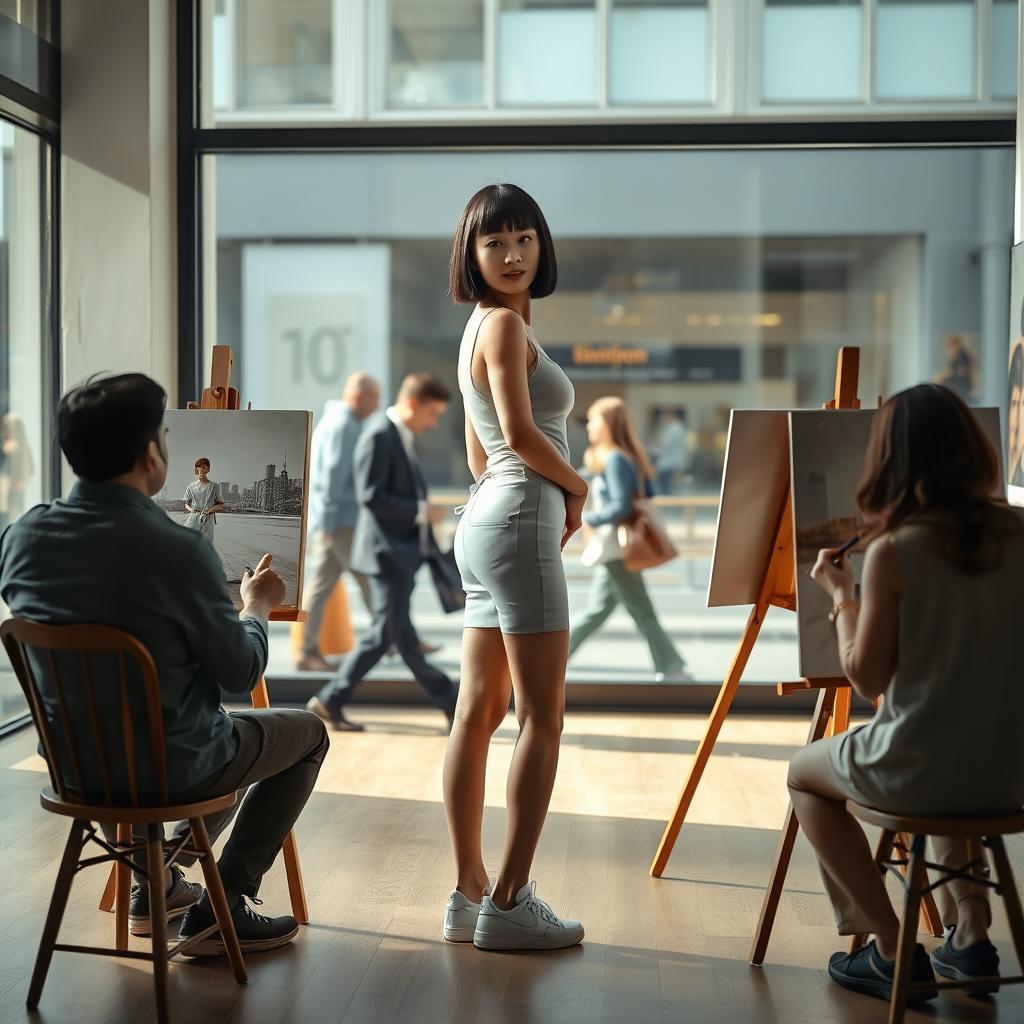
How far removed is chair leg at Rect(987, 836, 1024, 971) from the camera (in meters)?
2.27

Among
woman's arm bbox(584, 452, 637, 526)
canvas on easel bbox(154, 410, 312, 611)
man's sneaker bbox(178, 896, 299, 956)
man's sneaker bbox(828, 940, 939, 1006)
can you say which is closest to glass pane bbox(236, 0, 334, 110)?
woman's arm bbox(584, 452, 637, 526)

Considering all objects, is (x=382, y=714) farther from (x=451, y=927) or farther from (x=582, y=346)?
(x=451, y=927)

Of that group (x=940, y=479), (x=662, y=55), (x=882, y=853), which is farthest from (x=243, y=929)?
(x=662, y=55)

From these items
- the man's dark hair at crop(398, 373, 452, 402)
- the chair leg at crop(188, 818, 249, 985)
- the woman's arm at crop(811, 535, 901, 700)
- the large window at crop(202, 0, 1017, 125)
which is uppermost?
the large window at crop(202, 0, 1017, 125)

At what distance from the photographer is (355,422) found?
563 cm

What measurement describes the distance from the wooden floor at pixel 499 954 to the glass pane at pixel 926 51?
277cm

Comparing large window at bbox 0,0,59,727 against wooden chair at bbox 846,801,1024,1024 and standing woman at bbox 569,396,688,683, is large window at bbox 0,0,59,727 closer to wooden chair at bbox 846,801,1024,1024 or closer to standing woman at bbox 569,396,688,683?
standing woman at bbox 569,396,688,683

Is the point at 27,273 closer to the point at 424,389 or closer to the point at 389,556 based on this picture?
the point at 424,389

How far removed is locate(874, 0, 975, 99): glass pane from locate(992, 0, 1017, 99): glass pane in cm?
9

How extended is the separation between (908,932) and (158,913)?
1377 millimetres

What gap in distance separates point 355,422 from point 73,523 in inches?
133

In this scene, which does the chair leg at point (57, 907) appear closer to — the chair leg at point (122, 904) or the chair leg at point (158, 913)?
the chair leg at point (158, 913)

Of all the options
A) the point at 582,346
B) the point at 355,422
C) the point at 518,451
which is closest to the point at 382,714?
the point at 355,422

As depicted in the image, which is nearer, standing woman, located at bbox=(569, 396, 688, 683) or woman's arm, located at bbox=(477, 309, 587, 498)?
woman's arm, located at bbox=(477, 309, 587, 498)
